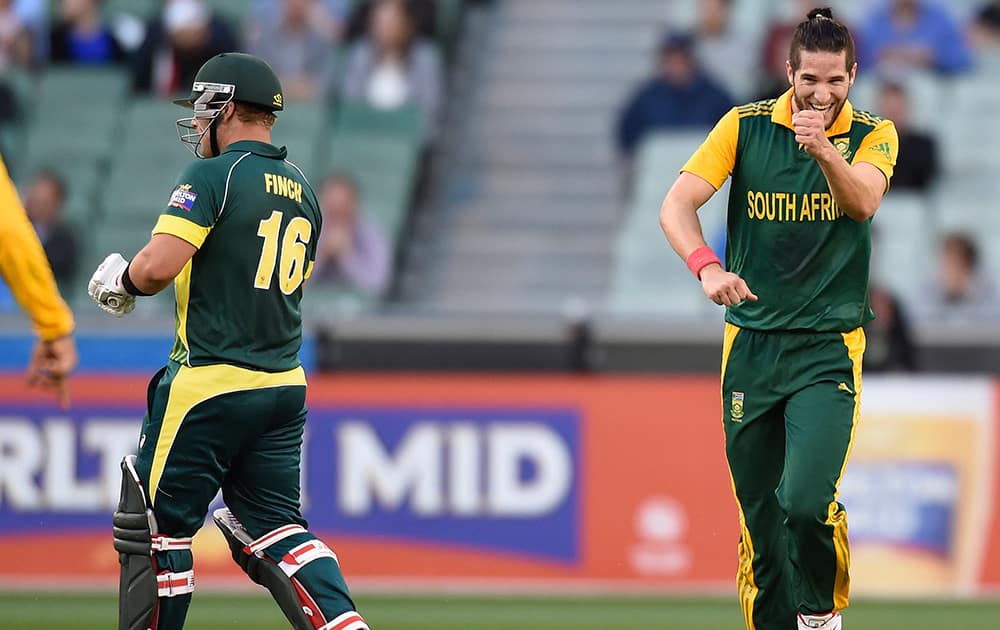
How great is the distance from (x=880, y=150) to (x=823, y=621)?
5.85ft

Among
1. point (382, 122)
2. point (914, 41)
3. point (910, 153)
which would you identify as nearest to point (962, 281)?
point (910, 153)

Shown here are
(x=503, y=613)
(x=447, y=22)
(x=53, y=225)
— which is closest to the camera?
(x=503, y=613)

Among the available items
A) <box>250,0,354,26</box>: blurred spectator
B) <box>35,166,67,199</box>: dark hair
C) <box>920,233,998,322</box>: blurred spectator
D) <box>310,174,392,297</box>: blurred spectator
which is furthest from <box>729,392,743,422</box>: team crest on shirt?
<box>250,0,354,26</box>: blurred spectator

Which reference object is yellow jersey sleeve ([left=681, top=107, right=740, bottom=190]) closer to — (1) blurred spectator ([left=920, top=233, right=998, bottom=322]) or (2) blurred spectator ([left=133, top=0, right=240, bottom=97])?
(1) blurred spectator ([left=920, top=233, right=998, bottom=322])

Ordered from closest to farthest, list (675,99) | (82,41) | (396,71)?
(675,99), (396,71), (82,41)

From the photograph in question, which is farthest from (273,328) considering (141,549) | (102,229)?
(102,229)

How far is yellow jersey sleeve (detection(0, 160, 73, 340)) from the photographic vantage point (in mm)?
6844

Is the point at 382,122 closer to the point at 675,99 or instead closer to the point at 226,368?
the point at 675,99

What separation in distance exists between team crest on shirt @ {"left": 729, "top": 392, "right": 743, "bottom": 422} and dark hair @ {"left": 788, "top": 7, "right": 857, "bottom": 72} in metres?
1.25

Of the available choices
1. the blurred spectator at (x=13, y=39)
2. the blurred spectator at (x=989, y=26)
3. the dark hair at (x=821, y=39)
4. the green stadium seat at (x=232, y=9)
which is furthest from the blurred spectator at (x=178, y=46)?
the dark hair at (x=821, y=39)

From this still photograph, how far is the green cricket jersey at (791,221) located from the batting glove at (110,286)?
2143mm

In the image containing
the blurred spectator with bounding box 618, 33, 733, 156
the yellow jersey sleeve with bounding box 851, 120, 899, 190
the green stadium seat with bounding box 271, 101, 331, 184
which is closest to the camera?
the yellow jersey sleeve with bounding box 851, 120, 899, 190

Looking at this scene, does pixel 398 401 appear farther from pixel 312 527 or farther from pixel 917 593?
pixel 917 593

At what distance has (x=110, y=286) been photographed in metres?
6.26
